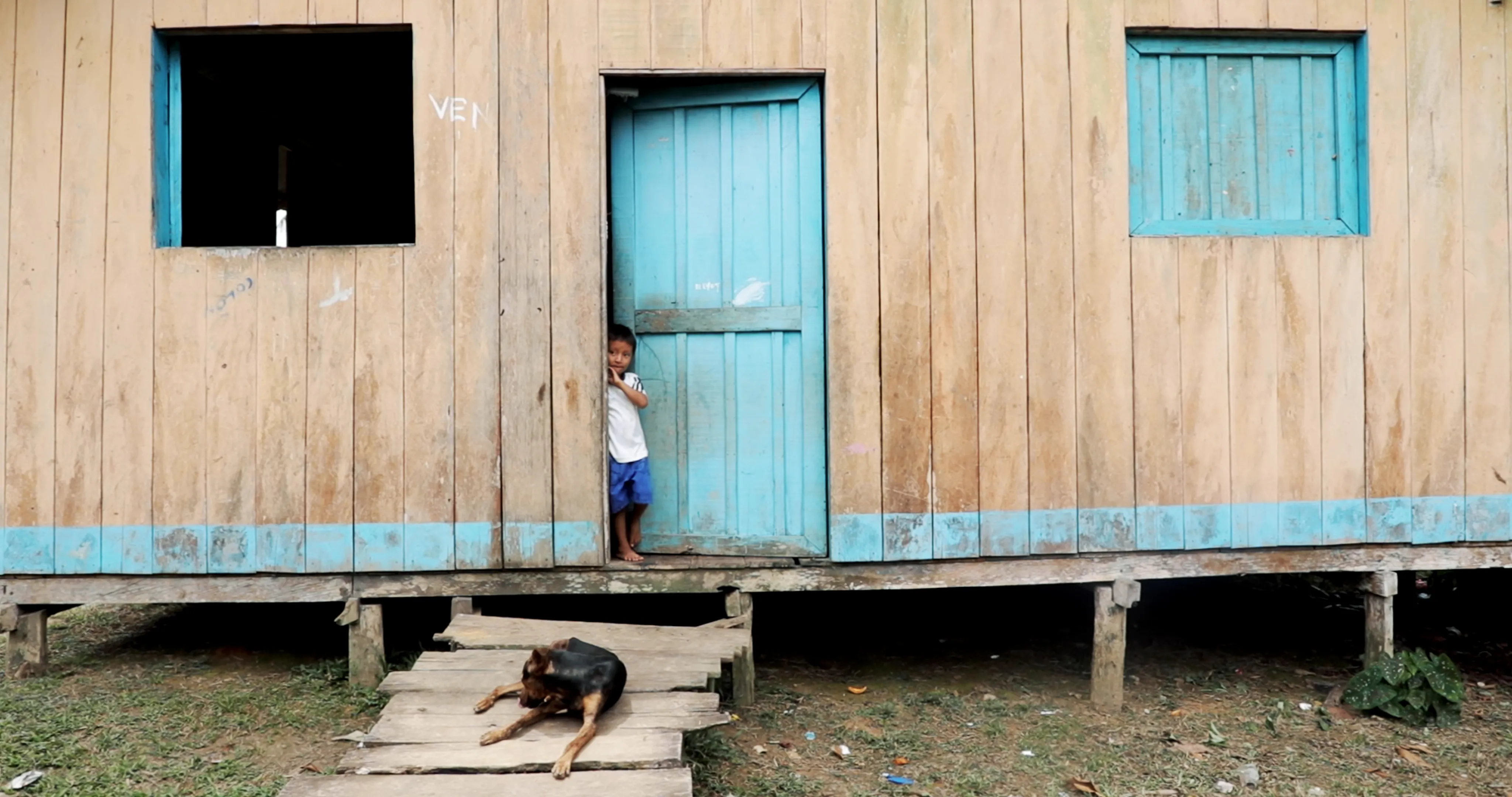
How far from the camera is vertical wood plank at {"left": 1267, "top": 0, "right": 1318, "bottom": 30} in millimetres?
4250

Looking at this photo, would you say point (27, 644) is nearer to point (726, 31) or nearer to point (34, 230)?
point (34, 230)

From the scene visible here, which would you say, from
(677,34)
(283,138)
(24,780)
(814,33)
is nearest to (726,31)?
(677,34)

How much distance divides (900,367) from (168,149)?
3.21 m

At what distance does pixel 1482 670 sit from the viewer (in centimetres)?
490

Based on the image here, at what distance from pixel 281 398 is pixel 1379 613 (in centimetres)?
486

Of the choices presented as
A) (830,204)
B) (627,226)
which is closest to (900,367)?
(830,204)

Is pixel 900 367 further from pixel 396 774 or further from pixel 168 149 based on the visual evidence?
pixel 168 149

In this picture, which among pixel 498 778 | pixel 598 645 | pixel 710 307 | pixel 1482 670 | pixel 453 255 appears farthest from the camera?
pixel 1482 670

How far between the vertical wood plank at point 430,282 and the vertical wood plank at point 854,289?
1094mm

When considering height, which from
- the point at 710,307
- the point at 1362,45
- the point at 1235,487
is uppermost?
the point at 1362,45

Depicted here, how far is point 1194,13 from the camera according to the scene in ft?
13.9

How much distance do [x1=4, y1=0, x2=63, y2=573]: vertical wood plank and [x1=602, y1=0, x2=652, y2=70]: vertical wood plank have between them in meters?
1.89

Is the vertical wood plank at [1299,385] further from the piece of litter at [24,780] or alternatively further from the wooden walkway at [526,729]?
the piece of litter at [24,780]

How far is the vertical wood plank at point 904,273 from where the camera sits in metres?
4.19
